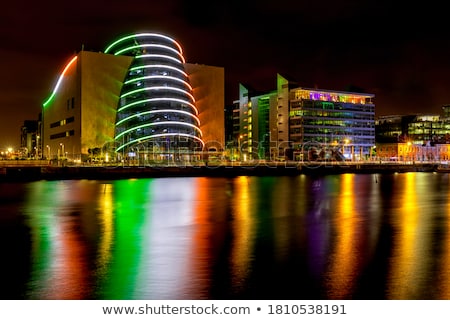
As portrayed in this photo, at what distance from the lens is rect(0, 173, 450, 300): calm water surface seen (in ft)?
29.9

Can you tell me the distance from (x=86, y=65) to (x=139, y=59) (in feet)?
26.0

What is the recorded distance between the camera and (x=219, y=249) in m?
13.1

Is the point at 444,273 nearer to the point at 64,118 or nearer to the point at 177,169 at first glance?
the point at 177,169

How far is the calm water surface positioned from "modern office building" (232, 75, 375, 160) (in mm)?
80762

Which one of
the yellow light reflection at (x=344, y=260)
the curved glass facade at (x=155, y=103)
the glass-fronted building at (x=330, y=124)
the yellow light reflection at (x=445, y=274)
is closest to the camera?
the yellow light reflection at (x=445, y=274)

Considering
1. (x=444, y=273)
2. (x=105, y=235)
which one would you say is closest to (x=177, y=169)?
(x=105, y=235)

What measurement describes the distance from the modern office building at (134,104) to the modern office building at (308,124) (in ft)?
76.9

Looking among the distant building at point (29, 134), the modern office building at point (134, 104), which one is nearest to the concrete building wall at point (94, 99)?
the modern office building at point (134, 104)

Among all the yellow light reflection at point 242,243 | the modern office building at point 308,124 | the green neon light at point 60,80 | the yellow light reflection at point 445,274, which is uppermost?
the green neon light at point 60,80

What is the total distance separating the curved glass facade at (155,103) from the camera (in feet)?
257

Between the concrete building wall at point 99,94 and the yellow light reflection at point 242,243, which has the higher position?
the concrete building wall at point 99,94

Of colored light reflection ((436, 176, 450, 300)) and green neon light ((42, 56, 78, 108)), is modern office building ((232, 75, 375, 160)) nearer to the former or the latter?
green neon light ((42, 56, 78, 108))

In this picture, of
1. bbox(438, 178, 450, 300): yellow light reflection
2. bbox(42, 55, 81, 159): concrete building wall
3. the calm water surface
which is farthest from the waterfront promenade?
bbox(438, 178, 450, 300): yellow light reflection

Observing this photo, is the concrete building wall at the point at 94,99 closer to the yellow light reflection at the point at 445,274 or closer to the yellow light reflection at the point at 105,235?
the yellow light reflection at the point at 105,235
